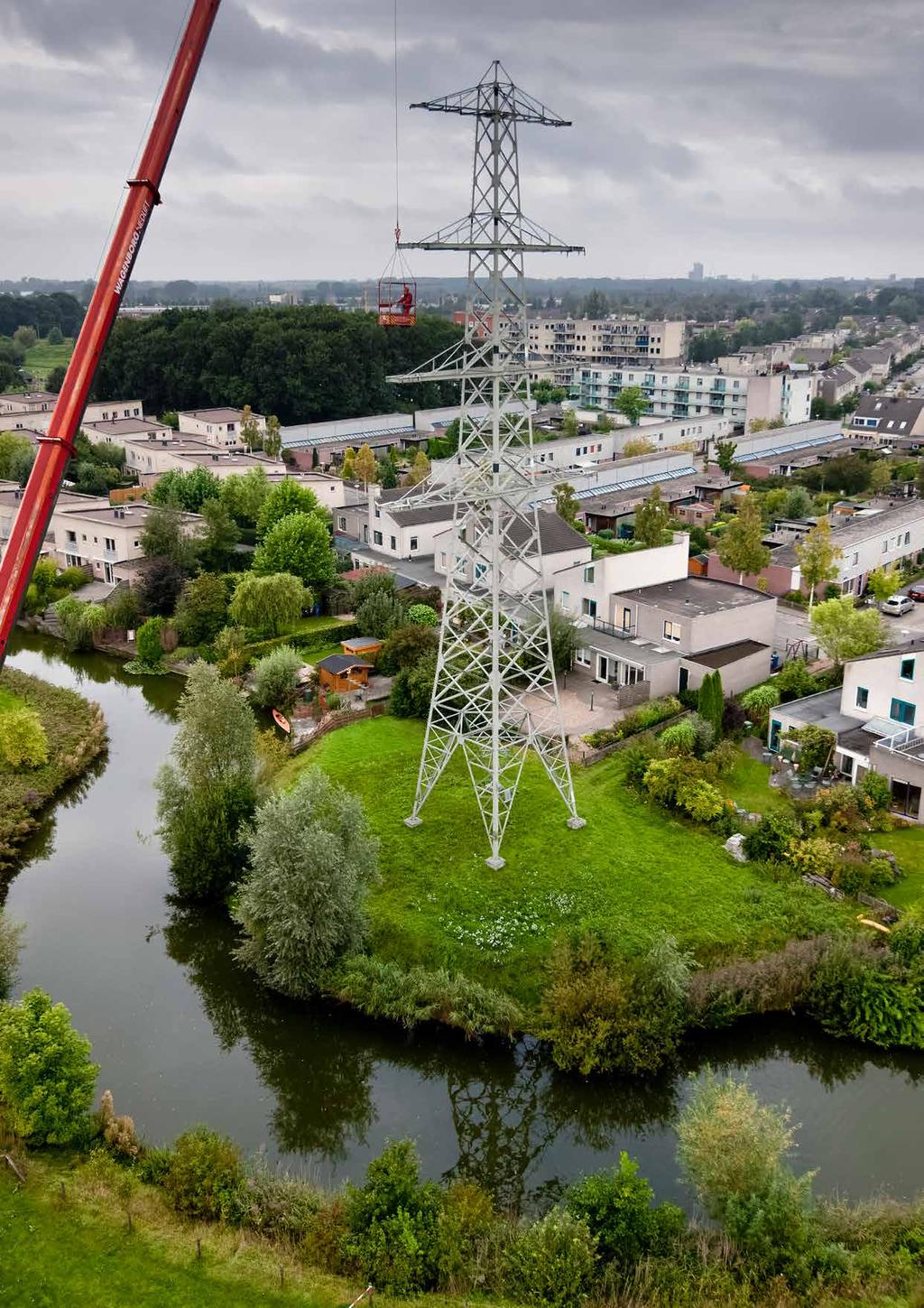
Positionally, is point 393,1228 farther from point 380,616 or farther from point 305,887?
point 380,616

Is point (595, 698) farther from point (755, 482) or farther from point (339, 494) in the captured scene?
point (755, 482)

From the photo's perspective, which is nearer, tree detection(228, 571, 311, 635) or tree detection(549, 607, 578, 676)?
tree detection(549, 607, 578, 676)

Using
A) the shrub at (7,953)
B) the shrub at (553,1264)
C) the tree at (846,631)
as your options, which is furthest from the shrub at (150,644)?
the shrub at (553,1264)

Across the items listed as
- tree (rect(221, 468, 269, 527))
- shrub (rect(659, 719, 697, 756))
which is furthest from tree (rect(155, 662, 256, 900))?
tree (rect(221, 468, 269, 527))

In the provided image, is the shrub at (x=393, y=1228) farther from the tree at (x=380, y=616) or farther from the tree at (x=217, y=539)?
the tree at (x=217, y=539)

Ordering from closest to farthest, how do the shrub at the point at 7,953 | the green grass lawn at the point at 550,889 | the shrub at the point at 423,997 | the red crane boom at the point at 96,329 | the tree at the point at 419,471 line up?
the red crane boom at the point at 96,329 < the shrub at the point at 423,997 < the shrub at the point at 7,953 < the green grass lawn at the point at 550,889 < the tree at the point at 419,471

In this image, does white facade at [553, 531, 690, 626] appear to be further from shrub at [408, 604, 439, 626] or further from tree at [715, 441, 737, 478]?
tree at [715, 441, 737, 478]

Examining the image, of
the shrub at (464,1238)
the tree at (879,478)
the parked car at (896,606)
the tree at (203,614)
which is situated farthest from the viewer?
the tree at (879,478)
